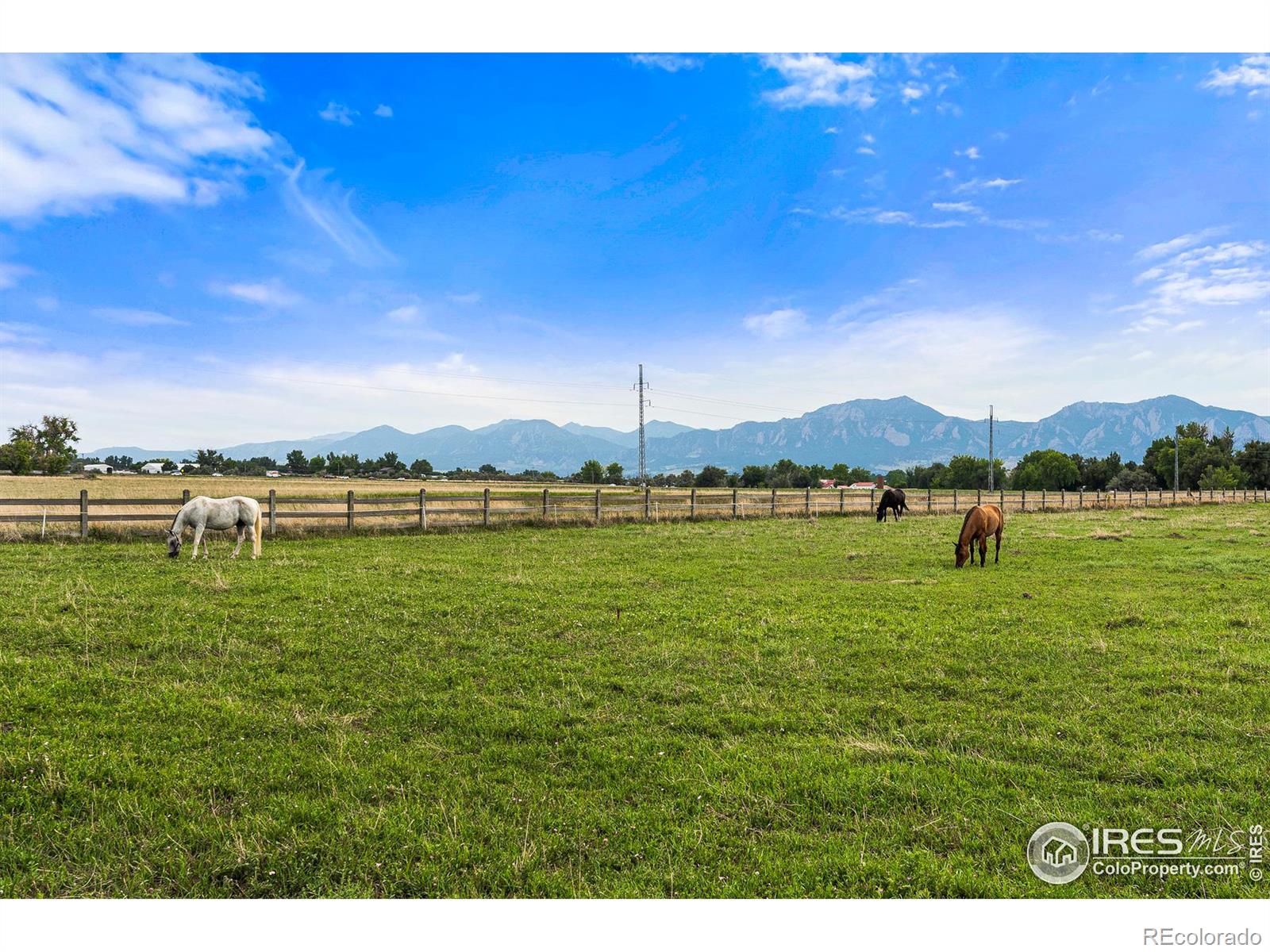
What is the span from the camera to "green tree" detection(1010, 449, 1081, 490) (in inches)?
3654

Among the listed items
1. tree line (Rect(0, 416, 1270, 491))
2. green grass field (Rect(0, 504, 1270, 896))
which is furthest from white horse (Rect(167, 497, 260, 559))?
tree line (Rect(0, 416, 1270, 491))

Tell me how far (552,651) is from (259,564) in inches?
332


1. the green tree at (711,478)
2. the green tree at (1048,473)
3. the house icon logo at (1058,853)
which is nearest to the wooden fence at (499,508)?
the house icon logo at (1058,853)

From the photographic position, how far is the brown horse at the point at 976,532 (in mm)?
13375

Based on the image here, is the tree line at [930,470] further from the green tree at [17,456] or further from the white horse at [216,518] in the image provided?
the white horse at [216,518]

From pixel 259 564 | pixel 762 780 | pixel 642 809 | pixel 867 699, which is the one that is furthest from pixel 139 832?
pixel 259 564

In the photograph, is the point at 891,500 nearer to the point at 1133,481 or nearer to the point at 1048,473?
the point at 1133,481

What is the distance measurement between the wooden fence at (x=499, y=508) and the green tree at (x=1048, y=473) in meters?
58.0

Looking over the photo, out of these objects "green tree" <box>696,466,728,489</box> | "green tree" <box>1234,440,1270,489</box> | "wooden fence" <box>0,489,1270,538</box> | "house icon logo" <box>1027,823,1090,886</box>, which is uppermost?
"green tree" <box>1234,440,1270,489</box>

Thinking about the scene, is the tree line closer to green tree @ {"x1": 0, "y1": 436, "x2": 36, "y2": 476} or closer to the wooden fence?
green tree @ {"x1": 0, "y1": 436, "x2": 36, "y2": 476}

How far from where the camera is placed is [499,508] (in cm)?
2172

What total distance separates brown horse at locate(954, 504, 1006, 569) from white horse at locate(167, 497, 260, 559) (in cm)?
1504

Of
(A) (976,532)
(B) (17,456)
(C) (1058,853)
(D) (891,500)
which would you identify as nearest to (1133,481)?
(D) (891,500)

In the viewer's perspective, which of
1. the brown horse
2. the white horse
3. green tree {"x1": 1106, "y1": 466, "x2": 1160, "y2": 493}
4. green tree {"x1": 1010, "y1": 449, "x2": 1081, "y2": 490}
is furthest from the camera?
green tree {"x1": 1010, "y1": 449, "x2": 1081, "y2": 490}
